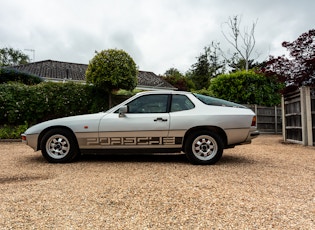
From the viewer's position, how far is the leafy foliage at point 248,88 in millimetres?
13250

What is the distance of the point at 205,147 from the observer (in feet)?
16.0

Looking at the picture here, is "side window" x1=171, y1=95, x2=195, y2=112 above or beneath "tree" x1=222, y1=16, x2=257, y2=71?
beneath

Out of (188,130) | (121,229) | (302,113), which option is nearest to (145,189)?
(121,229)

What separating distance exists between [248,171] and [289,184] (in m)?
Answer: 0.87

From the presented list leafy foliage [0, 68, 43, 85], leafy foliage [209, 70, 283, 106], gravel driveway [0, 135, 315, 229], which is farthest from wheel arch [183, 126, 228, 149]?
leafy foliage [0, 68, 43, 85]

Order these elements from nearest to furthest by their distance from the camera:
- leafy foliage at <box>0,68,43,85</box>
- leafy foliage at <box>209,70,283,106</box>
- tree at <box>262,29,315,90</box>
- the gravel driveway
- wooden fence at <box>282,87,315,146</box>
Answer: the gravel driveway
wooden fence at <box>282,87,315,146</box>
tree at <box>262,29,315,90</box>
leafy foliage at <box>0,68,43,85</box>
leafy foliage at <box>209,70,283,106</box>

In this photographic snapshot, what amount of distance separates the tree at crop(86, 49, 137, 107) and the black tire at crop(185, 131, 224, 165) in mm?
5539

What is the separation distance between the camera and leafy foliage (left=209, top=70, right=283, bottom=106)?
43.5ft

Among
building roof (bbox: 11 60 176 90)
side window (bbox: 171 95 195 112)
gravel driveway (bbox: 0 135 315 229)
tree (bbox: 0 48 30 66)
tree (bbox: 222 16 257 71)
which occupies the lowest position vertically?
gravel driveway (bbox: 0 135 315 229)

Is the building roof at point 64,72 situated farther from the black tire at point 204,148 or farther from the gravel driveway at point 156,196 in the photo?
the gravel driveway at point 156,196

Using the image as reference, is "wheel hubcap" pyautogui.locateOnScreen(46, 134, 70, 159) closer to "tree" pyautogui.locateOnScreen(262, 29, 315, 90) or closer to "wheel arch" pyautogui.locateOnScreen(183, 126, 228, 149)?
"wheel arch" pyautogui.locateOnScreen(183, 126, 228, 149)

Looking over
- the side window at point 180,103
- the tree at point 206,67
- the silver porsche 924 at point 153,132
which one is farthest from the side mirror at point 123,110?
the tree at point 206,67

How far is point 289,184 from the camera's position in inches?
140

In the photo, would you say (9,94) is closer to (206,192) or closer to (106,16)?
(106,16)
